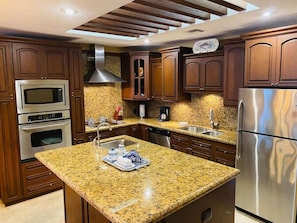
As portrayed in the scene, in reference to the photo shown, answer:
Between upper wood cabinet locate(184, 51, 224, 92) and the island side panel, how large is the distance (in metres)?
1.99

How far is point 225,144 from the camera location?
3.29 meters

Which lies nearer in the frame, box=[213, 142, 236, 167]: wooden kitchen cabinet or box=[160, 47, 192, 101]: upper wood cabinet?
box=[213, 142, 236, 167]: wooden kitchen cabinet

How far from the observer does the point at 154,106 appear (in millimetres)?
5301

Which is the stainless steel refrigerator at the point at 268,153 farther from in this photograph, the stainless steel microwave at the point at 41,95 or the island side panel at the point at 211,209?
the stainless steel microwave at the point at 41,95

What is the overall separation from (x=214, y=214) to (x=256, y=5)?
6.47 ft

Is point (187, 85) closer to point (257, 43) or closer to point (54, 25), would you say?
point (257, 43)

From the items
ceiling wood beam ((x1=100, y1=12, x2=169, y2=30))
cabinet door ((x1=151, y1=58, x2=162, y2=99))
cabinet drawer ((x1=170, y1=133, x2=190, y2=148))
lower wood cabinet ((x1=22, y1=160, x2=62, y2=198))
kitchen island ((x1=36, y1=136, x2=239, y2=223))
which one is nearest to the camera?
kitchen island ((x1=36, y1=136, x2=239, y2=223))

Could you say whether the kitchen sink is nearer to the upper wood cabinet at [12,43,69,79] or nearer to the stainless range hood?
the stainless range hood

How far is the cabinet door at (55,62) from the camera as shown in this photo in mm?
3494

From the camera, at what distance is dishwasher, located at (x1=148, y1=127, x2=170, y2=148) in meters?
4.24

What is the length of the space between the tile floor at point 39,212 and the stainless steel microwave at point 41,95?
1359 mm

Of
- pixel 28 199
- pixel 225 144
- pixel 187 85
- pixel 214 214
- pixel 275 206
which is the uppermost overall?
pixel 187 85

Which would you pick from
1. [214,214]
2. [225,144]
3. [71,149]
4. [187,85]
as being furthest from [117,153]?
[187,85]

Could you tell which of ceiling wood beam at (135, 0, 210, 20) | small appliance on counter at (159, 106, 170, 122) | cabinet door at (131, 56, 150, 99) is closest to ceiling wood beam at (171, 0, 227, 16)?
ceiling wood beam at (135, 0, 210, 20)
